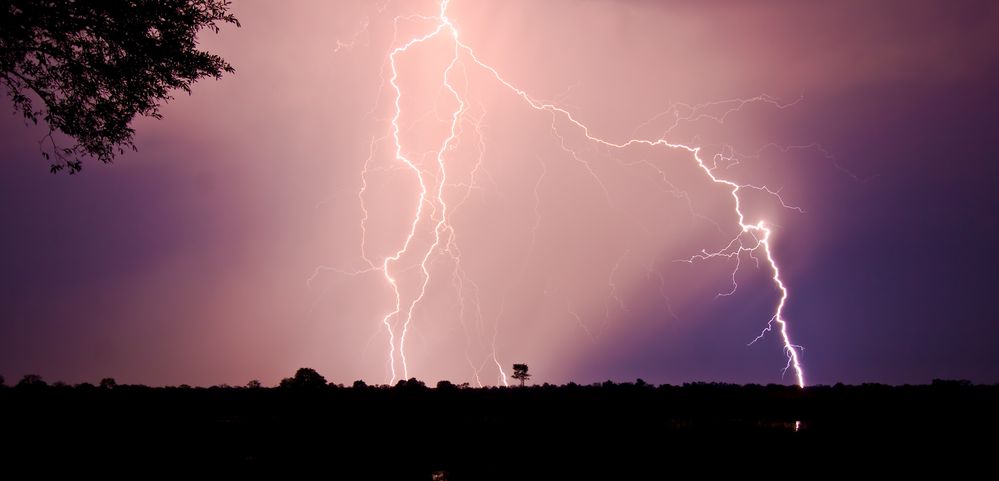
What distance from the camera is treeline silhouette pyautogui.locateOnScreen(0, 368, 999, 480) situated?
927 centimetres

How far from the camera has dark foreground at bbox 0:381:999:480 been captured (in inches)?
359

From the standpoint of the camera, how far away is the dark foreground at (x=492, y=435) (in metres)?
9.11

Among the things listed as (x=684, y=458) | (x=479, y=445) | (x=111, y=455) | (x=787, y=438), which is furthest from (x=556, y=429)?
(x=111, y=455)

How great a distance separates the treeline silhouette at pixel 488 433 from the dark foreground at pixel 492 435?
0.04 m

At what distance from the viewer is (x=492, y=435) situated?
1224cm

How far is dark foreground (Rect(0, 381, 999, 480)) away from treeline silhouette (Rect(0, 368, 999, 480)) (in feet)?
0.13

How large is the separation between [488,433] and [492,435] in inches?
11.5

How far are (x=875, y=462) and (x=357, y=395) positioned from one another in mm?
15024

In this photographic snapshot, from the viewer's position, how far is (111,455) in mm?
9750

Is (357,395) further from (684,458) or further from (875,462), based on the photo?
(875,462)

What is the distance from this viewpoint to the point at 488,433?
12.5m

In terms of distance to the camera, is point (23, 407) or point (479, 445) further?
point (23, 407)

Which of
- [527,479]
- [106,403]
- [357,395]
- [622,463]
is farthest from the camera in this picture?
[357,395]

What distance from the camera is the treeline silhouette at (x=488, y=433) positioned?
30.4ft
